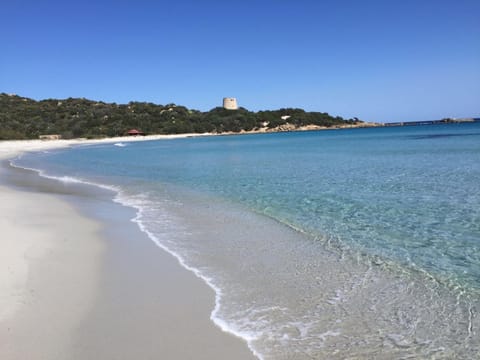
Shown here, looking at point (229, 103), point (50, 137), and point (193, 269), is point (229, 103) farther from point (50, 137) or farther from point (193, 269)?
point (193, 269)

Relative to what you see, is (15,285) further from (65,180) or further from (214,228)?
(65,180)

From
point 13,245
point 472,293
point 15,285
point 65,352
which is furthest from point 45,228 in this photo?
point 472,293

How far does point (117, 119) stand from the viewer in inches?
4193

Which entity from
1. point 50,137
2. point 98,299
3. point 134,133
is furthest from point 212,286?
point 134,133

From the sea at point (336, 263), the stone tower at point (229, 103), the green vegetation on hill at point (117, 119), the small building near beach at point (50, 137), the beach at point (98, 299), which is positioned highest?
the stone tower at point (229, 103)

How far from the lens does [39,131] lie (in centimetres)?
8612

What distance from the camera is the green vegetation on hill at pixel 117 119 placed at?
90625mm

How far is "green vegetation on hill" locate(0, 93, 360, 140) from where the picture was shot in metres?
90.6

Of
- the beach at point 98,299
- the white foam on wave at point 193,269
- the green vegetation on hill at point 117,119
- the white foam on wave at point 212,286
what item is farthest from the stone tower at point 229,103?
the beach at point 98,299

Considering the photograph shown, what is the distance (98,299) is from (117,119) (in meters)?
108

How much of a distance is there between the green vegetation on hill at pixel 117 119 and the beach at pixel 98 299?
2748 inches

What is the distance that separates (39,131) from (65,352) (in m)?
92.9

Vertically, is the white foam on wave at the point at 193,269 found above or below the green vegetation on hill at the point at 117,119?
below

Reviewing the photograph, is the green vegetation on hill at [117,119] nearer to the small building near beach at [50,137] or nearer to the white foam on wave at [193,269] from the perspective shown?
the small building near beach at [50,137]
